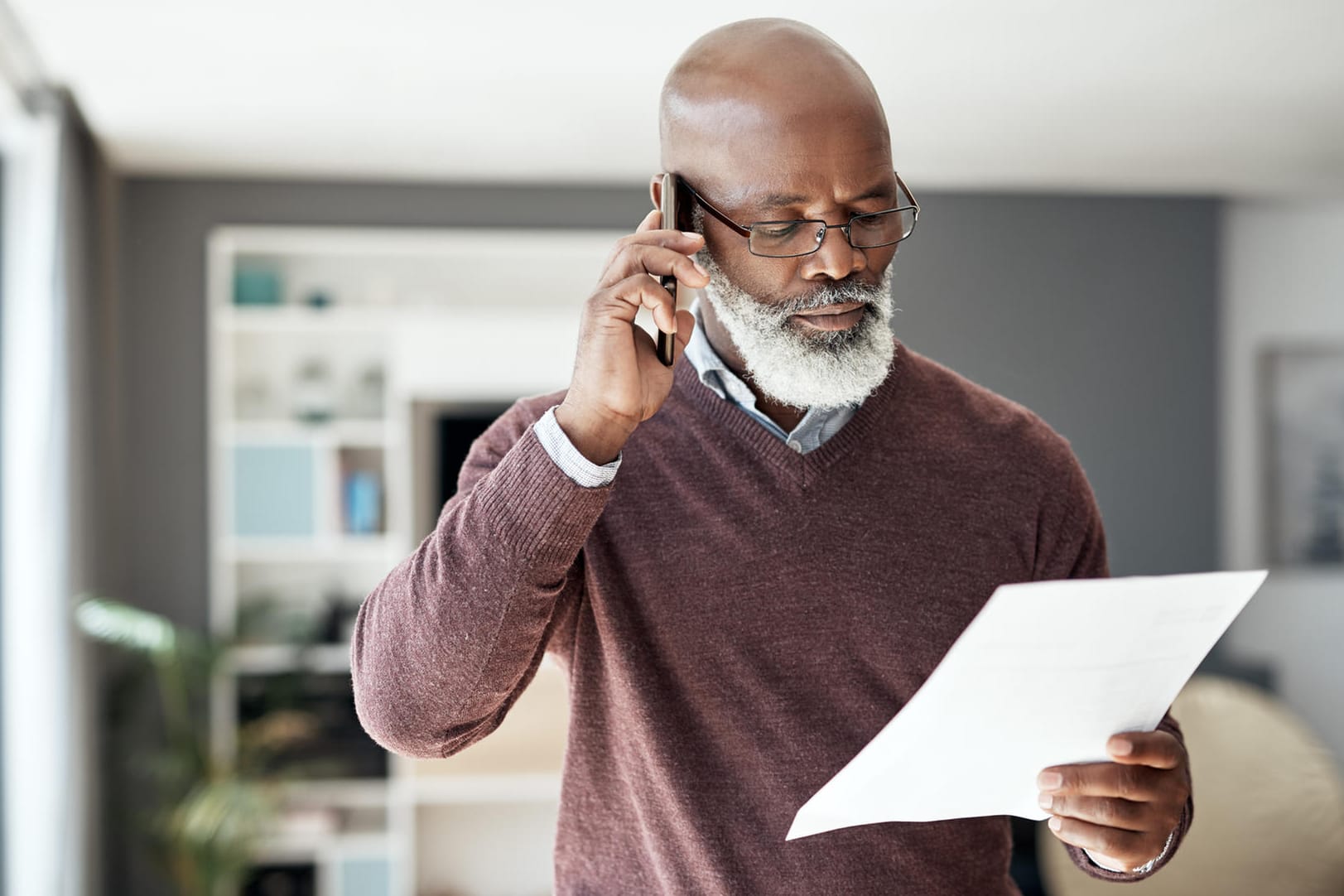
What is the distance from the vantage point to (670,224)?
98 cm

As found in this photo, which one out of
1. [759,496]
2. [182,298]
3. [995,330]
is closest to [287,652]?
[182,298]

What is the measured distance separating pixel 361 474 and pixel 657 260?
3765 millimetres

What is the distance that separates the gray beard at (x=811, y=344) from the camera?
102 cm

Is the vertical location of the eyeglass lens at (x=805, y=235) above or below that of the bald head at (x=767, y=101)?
below

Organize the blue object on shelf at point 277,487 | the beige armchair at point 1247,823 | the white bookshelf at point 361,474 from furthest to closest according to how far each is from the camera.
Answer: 1. the blue object on shelf at point 277,487
2. the white bookshelf at point 361,474
3. the beige armchair at point 1247,823

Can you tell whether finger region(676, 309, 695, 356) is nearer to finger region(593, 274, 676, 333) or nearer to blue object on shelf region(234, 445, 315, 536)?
finger region(593, 274, 676, 333)

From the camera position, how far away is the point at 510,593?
835 mm

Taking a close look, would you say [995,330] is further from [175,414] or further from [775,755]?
[775,755]

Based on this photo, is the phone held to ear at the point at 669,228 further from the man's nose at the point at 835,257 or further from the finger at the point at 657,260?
the man's nose at the point at 835,257

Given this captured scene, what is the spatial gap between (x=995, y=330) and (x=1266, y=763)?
6.52 feet

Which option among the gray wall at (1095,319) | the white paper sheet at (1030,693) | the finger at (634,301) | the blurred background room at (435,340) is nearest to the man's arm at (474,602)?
the finger at (634,301)

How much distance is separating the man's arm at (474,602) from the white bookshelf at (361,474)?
3.29 meters

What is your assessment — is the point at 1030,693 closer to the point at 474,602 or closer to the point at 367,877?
the point at 474,602

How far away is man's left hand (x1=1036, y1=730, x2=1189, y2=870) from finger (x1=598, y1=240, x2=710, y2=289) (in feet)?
1.39
